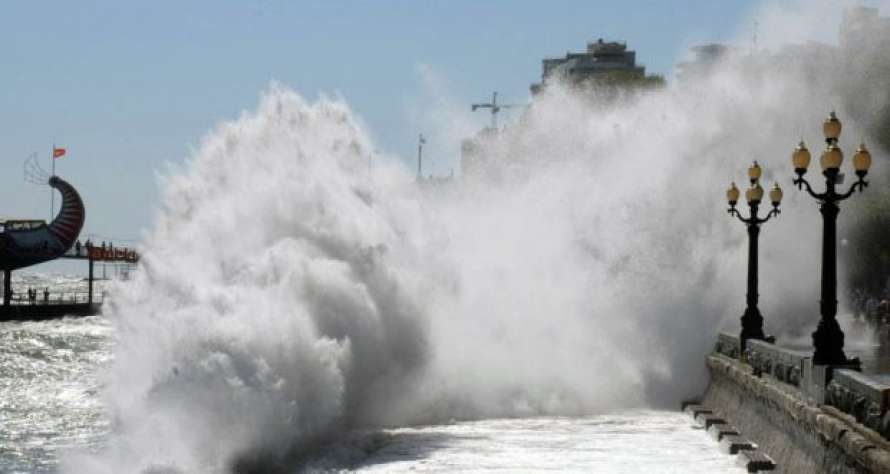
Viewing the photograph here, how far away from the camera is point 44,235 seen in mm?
117812

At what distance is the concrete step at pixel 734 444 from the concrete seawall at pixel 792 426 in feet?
0.48

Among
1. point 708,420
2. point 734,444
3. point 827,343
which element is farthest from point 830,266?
point 708,420

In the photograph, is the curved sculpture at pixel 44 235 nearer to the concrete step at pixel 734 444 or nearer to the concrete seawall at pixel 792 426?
the concrete seawall at pixel 792 426

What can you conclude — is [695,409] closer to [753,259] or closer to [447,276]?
[753,259]

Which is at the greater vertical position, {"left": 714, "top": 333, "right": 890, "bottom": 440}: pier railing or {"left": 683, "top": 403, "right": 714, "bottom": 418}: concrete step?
{"left": 714, "top": 333, "right": 890, "bottom": 440}: pier railing

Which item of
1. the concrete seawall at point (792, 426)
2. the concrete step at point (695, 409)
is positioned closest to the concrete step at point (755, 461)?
the concrete seawall at point (792, 426)

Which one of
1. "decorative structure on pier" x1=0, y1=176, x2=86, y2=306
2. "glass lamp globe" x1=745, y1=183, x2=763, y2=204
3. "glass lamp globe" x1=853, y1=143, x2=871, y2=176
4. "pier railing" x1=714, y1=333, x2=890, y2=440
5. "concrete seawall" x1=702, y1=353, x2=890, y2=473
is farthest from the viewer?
"decorative structure on pier" x1=0, y1=176, x2=86, y2=306

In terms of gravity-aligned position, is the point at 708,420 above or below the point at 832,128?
below

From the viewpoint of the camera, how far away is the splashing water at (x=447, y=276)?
80.8ft

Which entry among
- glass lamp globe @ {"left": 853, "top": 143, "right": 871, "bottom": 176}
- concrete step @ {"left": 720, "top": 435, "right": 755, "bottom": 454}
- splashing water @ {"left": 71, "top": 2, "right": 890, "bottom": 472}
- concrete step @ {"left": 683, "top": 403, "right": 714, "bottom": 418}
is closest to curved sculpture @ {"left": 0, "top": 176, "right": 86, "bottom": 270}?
splashing water @ {"left": 71, "top": 2, "right": 890, "bottom": 472}

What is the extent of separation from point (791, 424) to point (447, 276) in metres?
15.7

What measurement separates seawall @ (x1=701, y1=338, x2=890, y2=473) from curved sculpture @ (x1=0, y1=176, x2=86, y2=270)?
87.1m

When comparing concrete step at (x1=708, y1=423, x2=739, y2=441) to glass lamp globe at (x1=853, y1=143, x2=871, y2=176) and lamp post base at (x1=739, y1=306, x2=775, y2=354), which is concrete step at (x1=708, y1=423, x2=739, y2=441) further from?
glass lamp globe at (x1=853, y1=143, x2=871, y2=176)

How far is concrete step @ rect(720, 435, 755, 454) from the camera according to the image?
76.6 ft
